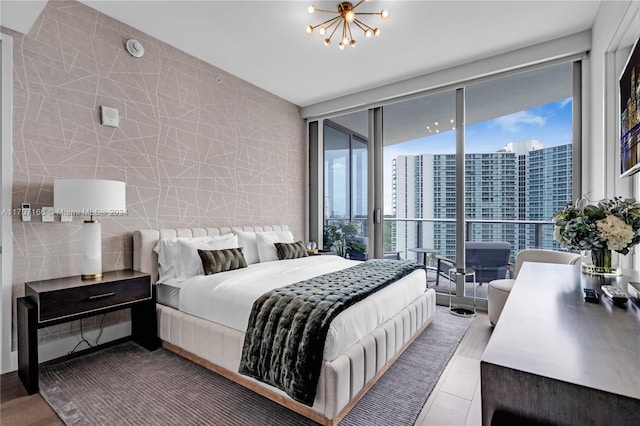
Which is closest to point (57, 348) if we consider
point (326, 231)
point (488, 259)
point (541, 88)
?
point (326, 231)

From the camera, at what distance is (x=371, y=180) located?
4852 millimetres

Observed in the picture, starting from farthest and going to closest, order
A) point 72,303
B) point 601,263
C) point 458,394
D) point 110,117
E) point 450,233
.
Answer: point 450,233 → point 110,117 → point 72,303 → point 458,394 → point 601,263

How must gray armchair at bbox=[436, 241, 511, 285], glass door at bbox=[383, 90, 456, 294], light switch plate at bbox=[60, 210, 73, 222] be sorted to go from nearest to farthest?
1. light switch plate at bbox=[60, 210, 73, 222]
2. gray armchair at bbox=[436, 241, 511, 285]
3. glass door at bbox=[383, 90, 456, 294]

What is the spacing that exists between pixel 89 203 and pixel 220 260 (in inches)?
45.8

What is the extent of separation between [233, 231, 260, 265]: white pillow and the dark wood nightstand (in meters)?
1.14

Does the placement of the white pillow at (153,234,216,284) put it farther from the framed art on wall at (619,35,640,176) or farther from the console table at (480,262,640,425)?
the framed art on wall at (619,35,640,176)

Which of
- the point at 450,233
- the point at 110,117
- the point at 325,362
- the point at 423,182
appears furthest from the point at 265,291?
the point at 423,182

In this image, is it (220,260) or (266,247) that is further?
(266,247)

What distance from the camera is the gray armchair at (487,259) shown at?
13.0 feet

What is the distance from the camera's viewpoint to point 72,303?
231 centimetres

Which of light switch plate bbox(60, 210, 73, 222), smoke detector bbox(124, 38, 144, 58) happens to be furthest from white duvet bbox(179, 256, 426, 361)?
smoke detector bbox(124, 38, 144, 58)

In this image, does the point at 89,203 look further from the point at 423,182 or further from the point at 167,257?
the point at 423,182

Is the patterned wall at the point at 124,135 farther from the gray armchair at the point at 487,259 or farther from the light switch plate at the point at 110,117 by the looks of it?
the gray armchair at the point at 487,259

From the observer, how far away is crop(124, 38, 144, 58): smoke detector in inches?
120
